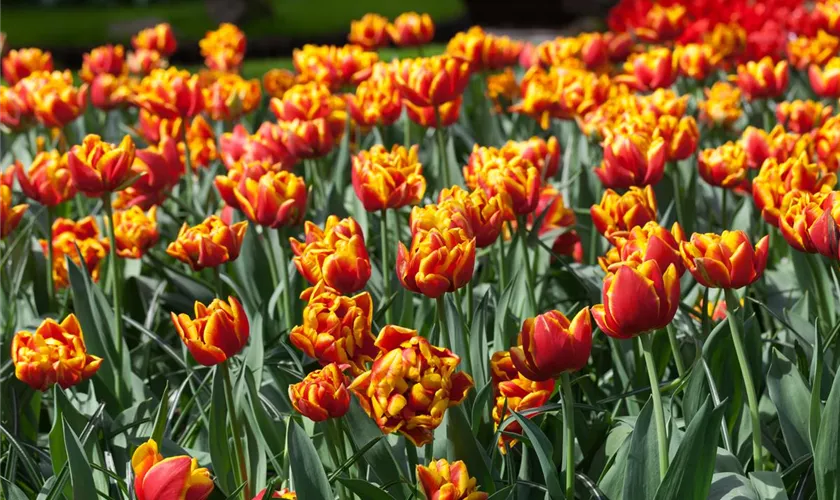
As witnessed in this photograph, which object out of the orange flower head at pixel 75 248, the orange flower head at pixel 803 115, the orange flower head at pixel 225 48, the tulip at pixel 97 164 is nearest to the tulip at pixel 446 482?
the tulip at pixel 97 164

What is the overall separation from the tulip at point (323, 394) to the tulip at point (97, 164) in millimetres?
817

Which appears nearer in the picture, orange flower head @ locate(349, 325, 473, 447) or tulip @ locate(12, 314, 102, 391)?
orange flower head @ locate(349, 325, 473, 447)

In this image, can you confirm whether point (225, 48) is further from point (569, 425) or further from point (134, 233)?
point (569, 425)

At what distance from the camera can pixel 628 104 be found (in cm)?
259

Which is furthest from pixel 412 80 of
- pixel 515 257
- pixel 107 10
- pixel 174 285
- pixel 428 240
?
pixel 107 10

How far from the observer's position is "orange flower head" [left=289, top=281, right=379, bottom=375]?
4.59 feet

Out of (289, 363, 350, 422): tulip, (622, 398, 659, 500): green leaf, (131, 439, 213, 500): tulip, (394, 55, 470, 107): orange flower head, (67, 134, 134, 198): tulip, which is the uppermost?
(394, 55, 470, 107): orange flower head

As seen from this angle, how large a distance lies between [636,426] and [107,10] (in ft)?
39.2

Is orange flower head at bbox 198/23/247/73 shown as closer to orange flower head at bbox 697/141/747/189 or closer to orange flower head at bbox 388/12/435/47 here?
orange flower head at bbox 388/12/435/47

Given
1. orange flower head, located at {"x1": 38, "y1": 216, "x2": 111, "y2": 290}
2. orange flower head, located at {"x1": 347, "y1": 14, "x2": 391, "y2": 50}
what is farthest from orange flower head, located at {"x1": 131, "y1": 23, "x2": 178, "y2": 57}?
orange flower head, located at {"x1": 38, "y1": 216, "x2": 111, "y2": 290}

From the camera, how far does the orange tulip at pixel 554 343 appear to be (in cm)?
133

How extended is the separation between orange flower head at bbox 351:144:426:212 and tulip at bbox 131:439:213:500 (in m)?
0.80

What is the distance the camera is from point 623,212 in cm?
188

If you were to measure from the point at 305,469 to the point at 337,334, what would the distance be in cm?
18
